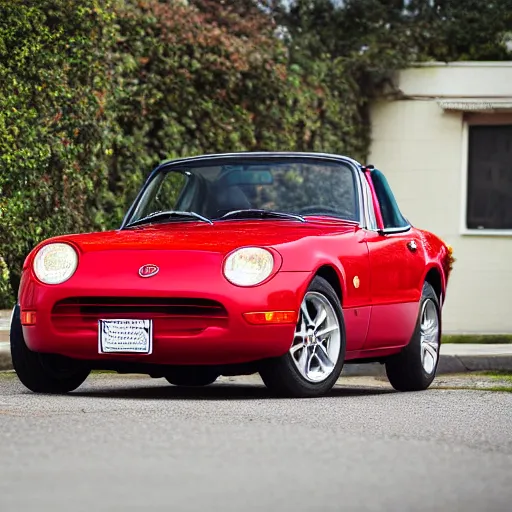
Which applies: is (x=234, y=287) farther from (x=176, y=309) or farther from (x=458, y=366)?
(x=458, y=366)

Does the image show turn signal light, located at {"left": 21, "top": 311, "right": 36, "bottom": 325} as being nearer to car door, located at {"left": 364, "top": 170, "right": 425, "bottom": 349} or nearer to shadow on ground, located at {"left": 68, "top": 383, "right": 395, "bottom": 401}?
shadow on ground, located at {"left": 68, "top": 383, "right": 395, "bottom": 401}

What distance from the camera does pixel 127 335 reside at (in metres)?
8.09

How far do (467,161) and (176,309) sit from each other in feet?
41.2

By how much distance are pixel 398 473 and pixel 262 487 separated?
1.99ft

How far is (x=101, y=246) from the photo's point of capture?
8.35m

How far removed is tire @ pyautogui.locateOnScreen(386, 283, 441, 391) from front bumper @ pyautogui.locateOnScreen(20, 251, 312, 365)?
1856 mm

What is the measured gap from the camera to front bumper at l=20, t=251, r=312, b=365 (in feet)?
26.2

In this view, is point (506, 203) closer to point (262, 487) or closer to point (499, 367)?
point (499, 367)

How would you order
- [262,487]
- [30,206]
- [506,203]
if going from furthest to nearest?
1. [506,203]
2. [30,206]
3. [262,487]

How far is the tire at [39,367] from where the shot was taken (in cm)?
861

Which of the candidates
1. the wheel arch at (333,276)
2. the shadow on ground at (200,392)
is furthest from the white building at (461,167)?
the wheel arch at (333,276)

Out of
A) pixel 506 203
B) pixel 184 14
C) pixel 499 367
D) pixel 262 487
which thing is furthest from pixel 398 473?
pixel 506 203

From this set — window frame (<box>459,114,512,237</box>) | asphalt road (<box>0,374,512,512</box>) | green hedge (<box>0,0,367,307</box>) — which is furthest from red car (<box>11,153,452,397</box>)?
window frame (<box>459,114,512,237</box>)

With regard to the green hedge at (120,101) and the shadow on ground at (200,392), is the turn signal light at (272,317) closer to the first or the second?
the shadow on ground at (200,392)
